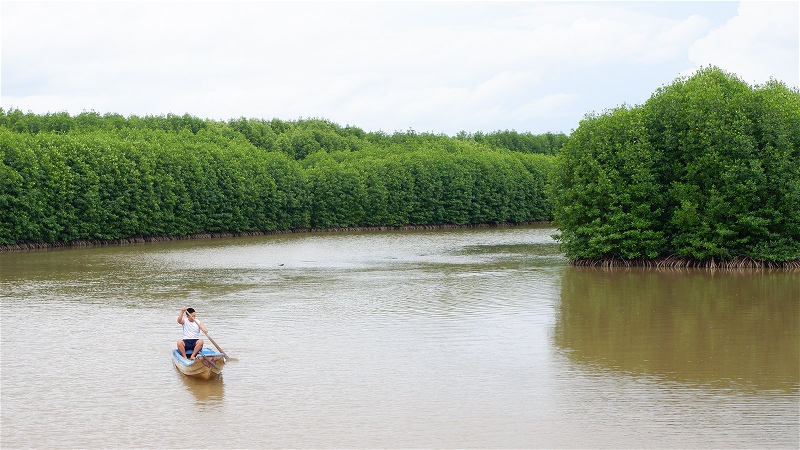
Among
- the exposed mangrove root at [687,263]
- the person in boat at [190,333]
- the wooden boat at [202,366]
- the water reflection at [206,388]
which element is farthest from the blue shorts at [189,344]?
the exposed mangrove root at [687,263]

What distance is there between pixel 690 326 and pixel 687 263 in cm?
1926

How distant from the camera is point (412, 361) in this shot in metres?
23.7

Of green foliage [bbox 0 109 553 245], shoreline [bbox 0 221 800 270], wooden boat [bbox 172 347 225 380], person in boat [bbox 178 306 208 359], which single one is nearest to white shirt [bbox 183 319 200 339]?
person in boat [bbox 178 306 208 359]

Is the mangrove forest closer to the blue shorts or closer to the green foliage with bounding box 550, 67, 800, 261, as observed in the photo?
the green foliage with bounding box 550, 67, 800, 261

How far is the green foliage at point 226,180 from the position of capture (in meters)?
68.6

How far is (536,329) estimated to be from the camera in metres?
28.6

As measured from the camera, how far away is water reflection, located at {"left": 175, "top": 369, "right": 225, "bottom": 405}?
20.0 metres

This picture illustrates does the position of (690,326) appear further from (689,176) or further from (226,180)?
(226,180)

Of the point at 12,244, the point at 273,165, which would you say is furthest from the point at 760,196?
the point at 273,165

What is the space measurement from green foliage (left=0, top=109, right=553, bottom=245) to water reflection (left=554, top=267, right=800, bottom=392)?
41306 mm

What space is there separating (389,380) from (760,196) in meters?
29.6

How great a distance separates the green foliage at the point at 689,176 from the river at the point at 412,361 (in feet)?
7.59

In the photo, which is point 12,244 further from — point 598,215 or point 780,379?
point 780,379

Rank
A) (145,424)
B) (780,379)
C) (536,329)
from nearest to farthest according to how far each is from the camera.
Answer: (145,424) → (780,379) → (536,329)
